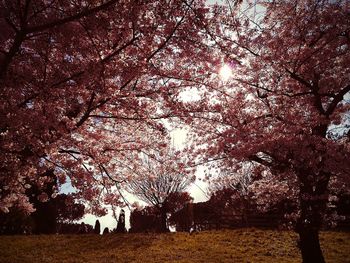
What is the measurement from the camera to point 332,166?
9.55m

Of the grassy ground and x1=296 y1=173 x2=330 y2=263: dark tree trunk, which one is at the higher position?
x1=296 y1=173 x2=330 y2=263: dark tree trunk

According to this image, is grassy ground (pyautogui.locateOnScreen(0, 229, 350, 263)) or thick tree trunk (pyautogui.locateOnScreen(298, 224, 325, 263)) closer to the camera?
thick tree trunk (pyautogui.locateOnScreen(298, 224, 325, 263))

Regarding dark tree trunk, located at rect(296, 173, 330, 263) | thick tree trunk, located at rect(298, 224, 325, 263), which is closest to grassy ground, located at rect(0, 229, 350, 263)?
thick tree trunk, located at rect(298, 224, 325, 263)

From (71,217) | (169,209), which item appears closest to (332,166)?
(169,209)

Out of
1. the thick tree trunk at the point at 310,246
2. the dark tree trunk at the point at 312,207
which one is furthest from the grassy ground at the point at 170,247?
the dark tree trunk at the point at 312,207

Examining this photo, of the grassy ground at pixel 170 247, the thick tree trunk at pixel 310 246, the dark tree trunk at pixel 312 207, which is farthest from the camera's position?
the grassy ground at pixel 170 247

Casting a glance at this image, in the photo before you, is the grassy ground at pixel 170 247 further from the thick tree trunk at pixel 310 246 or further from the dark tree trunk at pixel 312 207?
the dark tree trunk at pixel 312 207

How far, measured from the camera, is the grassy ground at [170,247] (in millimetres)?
12203

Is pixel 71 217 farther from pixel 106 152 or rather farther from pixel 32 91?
pixel 32 91

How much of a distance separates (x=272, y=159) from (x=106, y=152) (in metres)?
6.18

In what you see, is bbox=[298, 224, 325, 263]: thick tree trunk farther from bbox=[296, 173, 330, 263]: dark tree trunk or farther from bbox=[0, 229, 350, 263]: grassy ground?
bbox=[0, 229, 350, 263]: grassy ground

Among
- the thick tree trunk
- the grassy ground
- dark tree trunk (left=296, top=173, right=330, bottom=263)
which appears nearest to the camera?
dark tree trunk (left=296, top=173, right=330, bottom=263)

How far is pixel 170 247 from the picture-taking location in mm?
14109

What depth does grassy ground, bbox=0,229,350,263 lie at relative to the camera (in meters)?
12.2
